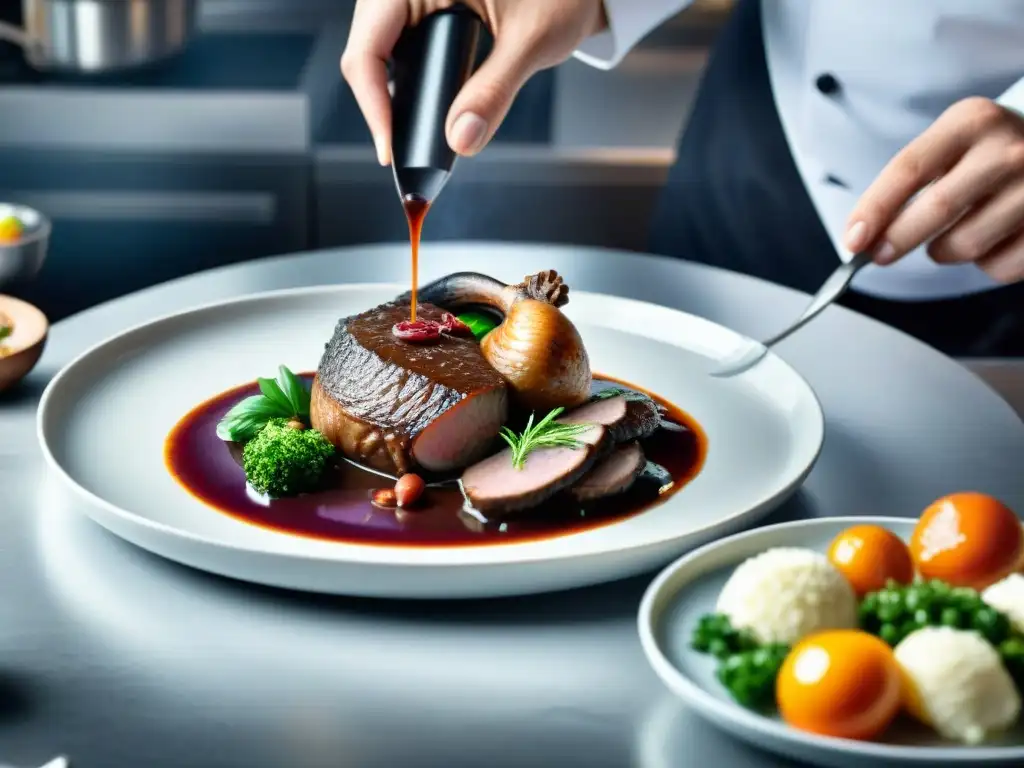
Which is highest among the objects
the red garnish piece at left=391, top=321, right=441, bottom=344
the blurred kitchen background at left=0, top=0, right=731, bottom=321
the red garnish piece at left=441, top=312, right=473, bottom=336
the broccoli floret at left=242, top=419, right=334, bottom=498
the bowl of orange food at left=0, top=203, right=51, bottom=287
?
the red garnish piece at left=391, top=321, right=441, bottom=344

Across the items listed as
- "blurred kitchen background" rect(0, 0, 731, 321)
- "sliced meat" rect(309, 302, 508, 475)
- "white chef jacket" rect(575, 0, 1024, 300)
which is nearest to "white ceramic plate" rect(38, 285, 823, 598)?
"sliced meat" rect(309, 302, 508, 475)

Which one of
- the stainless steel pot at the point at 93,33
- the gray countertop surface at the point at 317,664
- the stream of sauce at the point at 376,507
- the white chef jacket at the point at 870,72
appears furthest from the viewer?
the stainless steel pot at the point at 93,33

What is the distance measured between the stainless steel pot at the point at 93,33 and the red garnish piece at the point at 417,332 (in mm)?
1988

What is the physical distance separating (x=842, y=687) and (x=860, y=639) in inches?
1.9

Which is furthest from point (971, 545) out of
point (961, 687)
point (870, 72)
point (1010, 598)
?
point (870, 72)

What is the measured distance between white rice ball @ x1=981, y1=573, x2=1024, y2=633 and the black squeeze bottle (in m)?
0.88

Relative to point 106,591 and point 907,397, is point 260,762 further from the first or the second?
point 907,397

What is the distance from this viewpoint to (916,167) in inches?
67.9

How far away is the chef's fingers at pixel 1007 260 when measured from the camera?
190 cm

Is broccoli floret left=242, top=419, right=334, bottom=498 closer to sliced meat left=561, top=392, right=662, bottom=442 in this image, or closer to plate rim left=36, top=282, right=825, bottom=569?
plate rim left=36, top=282, right=825, bottom=569

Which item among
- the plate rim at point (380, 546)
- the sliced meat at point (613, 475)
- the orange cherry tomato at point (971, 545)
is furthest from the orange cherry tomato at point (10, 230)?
the orange cherry tomato at point (971, 545)

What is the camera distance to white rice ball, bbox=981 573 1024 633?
1.05 metres

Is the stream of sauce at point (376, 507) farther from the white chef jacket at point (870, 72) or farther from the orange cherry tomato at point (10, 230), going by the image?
the white chef jacket at point (870, 72)

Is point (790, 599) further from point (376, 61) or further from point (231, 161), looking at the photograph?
point (231, 161)
